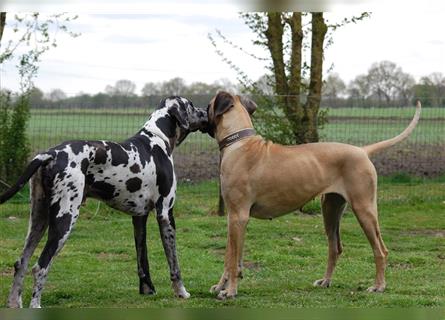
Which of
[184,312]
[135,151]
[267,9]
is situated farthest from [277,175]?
[267,9]

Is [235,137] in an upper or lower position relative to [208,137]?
upper

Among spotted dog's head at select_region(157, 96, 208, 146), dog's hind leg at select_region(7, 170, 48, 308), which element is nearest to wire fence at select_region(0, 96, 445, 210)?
spotted dog's head at select_region(157, 96, 208, 146)

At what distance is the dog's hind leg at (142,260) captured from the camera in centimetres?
705

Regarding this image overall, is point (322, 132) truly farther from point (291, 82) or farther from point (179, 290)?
point (179, 290)

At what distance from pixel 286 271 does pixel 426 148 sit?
32.2 feet

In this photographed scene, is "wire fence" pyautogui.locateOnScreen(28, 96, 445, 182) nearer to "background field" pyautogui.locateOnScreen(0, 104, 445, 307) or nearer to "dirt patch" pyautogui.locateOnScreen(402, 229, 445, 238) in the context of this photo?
"background field" pyautogui.locateOnScreen(0, 104, 445, 307)

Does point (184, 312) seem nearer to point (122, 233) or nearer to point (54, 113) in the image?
point (122, 233)

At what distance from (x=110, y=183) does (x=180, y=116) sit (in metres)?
1.15

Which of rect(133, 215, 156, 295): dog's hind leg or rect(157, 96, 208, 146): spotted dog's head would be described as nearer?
rect(133, 215, 156, 295): dog's hind leg

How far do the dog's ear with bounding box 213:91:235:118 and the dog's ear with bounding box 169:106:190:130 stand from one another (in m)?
0.29

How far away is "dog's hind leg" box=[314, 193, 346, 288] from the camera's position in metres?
7.59

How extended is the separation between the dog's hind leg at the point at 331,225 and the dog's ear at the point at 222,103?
1.36 m

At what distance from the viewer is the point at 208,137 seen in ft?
51.2

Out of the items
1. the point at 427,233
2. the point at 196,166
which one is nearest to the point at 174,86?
the point at 196,166
